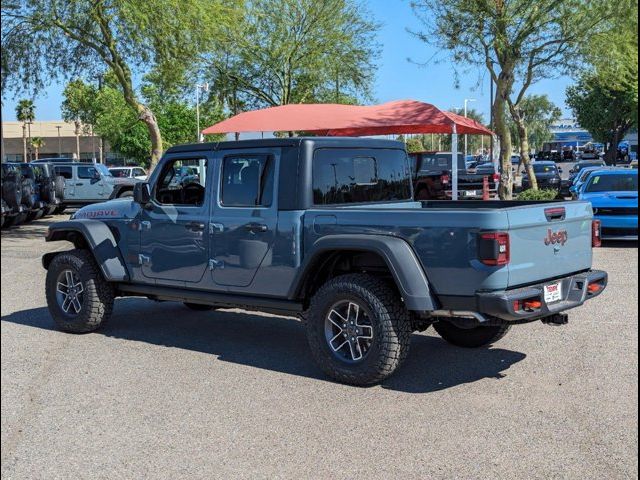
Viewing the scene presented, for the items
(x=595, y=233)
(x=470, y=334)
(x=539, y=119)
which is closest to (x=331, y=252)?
(x=470, y=334)

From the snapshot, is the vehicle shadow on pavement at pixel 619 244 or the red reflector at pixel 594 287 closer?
the red reflector at pixel 594 287

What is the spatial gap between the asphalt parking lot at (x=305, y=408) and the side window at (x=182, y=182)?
53.1 inches

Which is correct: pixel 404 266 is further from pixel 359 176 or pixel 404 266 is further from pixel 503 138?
pixel 503 138

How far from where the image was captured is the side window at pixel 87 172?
26.6 metres

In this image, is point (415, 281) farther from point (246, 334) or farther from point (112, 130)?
point (112, 130)

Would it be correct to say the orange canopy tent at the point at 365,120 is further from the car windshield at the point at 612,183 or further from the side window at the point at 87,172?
the side window at the point at 87,172

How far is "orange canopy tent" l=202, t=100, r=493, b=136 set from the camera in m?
17.3

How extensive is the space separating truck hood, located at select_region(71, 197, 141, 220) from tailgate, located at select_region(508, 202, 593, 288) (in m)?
3.63

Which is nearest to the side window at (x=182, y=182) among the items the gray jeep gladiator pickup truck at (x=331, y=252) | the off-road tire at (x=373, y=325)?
the gray jeep gladiator pickup truck at (x=331, y=252)

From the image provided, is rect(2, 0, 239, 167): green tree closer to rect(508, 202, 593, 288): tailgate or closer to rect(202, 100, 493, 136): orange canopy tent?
rect(202, 100, 493, 136): orange canopy tent

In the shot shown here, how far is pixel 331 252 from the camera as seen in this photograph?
18.9 feet

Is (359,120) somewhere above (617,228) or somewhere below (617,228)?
above

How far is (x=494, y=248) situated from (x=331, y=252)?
4.34ft

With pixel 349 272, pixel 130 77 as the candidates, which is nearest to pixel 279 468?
pixel 349 272
